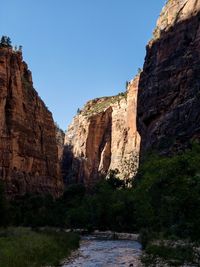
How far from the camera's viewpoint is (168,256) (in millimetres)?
30625

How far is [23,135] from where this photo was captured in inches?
4274

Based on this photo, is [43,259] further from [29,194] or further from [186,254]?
[29,194]

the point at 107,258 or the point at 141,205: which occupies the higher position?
the point at 141,205

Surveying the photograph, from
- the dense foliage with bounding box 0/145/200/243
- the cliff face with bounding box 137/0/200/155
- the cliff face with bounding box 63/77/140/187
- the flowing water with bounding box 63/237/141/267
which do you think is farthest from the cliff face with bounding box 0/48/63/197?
the flowing water with bounding box 63/237/141/267

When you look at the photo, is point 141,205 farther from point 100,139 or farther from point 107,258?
point 100,139

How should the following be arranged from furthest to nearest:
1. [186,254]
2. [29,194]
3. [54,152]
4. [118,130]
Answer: [118,130] < [54,152] < [29,194] < [186,254]

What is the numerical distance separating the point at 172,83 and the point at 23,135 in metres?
41.5

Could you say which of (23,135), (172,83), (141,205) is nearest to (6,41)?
(23,135)

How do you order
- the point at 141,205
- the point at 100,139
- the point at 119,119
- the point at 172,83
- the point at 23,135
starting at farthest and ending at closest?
the point at 100,139
the point at 119,119
the point at 23,135
the point at 172,83
the point at 141,205

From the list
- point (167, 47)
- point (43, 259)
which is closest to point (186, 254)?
point (43, 259)

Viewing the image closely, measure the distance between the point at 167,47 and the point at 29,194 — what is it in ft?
148

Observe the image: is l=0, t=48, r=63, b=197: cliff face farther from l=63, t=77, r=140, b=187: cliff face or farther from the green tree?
l=63, t=77, r=140, b=187: cliff face

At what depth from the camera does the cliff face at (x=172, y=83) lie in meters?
73.5

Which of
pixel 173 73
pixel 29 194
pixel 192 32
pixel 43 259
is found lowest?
pixel 43 259
